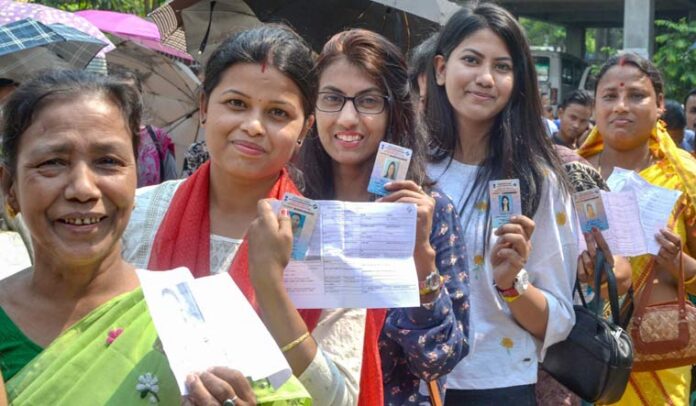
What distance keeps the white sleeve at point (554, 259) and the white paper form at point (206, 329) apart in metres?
1.79

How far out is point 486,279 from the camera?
3645 millimetres

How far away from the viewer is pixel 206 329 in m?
2.00

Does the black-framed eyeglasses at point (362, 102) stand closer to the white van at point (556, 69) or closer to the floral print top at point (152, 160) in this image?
the floral print top at point (152, 160)

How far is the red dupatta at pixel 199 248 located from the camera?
257 cm

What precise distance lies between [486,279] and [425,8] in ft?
11.5

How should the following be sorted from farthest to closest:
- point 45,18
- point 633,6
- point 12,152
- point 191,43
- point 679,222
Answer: point 633,6, point 191,43, point 45,18, point 679,222, point 12,152

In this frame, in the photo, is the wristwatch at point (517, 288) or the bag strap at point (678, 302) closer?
the wristwatch at point (517, 288)

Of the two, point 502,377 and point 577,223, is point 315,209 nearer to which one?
point 502,377

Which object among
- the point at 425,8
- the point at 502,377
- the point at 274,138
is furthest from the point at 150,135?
the point at 274,138

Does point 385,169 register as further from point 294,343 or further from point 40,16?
point 40,16

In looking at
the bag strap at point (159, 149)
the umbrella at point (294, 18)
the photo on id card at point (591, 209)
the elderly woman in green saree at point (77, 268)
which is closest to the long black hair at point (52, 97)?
the elderly woman in green saree at point (77, 268)

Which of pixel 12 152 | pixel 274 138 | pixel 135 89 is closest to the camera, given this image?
pixel 12 152

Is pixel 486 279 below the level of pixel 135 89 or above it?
below

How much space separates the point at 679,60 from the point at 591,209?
20217mm
